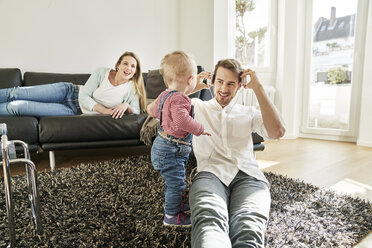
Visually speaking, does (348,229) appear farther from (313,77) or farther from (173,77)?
(313,77)

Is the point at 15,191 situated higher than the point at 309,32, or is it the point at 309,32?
the point at 309,32

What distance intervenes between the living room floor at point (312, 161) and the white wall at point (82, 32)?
1079 mm

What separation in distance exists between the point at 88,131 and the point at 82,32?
5.10 feet

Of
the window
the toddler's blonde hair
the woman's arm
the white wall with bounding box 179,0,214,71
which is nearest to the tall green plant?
the window

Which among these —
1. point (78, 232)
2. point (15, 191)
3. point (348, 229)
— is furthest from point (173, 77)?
point (15, 191)

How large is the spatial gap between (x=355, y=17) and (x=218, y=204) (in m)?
3.30

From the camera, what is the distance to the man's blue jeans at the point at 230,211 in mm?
828

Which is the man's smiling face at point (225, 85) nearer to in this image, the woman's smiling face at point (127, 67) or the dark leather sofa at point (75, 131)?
the dark leather sofa at point (75, 131)

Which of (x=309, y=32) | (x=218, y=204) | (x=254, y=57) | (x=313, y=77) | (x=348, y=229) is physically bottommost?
(x=348, y=229)

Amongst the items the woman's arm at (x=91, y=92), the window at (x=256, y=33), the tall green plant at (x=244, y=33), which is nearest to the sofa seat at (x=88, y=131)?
the woman's arm at (x=91, y=92)

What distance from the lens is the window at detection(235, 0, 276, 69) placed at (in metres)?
3.68

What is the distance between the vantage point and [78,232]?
1122mm

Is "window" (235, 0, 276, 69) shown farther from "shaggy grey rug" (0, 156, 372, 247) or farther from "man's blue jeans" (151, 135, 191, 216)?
"man's blue jeans" (151, 135, 191, 216)

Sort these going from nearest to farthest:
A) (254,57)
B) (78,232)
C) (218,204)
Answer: (218,204) < (78,232) < (254,57)
